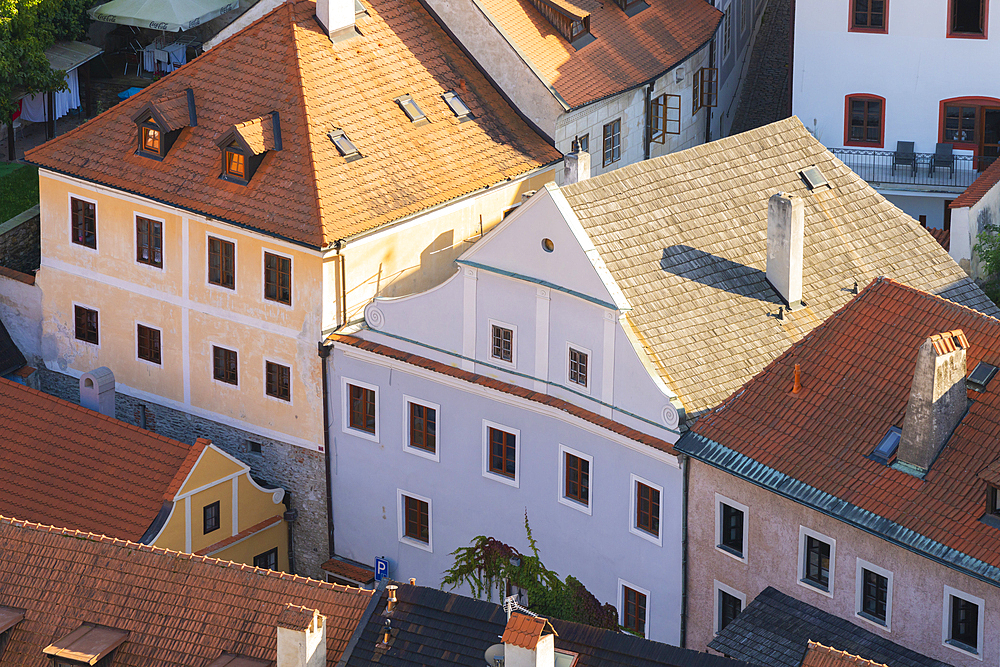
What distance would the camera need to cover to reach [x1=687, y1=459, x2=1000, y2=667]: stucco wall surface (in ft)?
151

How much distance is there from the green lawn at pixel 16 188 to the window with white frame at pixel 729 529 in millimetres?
31086

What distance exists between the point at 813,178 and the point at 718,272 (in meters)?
5.54

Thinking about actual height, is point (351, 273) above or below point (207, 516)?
above

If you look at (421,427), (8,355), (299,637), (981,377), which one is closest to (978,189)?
(981,377)

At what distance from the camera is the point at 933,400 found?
4612 centimetres

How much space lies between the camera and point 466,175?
6222 centimetres

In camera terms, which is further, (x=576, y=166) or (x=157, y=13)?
(x=157, y=13)

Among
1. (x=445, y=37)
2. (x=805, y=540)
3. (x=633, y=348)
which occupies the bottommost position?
(x=805, y=540)

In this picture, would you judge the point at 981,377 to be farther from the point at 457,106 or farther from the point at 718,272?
the point at 457,106

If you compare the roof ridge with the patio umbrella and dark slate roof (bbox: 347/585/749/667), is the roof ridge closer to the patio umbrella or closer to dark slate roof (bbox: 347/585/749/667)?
dark slate roof (bbox: 347/585/749/667)

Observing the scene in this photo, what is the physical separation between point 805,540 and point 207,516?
18.5 meters

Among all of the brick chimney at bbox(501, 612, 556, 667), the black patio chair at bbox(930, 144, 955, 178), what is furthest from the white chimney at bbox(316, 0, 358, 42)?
the brick chimney at bbox(501, 612, 556, 667)

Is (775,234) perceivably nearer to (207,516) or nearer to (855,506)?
(855,506)

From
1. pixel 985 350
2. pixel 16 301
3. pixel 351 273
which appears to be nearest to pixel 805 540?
pixel 985 350
